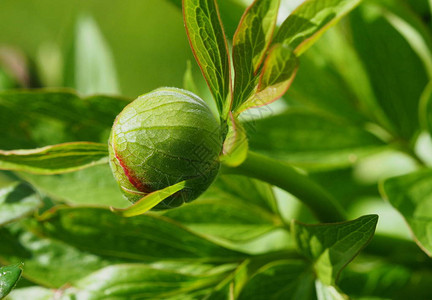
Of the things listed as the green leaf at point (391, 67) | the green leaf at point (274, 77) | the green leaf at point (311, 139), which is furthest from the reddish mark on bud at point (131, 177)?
the green leaf at point (391, 67)

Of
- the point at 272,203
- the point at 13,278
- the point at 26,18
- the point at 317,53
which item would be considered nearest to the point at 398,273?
the point at 272,203

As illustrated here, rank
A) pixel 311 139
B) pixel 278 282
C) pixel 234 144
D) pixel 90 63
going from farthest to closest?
pixel 90 63 → pixel 311 139 → pixel 278 282 → pixel 234 144

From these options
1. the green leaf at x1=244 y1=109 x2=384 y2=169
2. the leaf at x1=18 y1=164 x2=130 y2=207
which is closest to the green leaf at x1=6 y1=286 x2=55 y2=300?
the leaf at x1=18 y1=164 x2=130 y2=207

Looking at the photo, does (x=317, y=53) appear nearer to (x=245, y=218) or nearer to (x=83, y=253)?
(x=245, y=218)

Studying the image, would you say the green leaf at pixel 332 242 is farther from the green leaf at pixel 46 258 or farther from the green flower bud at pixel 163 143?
the green leaf at pixel 46 258

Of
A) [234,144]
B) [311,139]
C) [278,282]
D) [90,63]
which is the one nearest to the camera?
[234,144]

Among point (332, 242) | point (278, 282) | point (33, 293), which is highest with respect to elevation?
point (332, 242)

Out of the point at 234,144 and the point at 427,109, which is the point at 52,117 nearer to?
the point at 234,144

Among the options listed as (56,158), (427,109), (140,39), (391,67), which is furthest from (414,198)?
(140,39)
